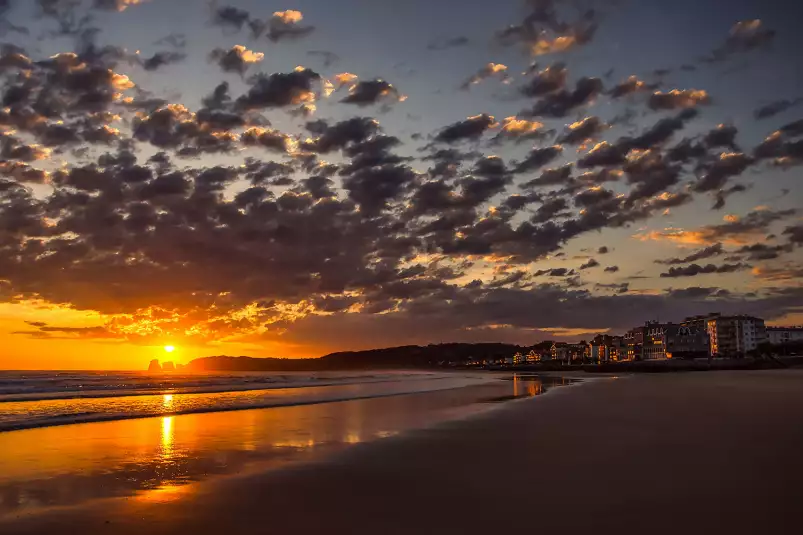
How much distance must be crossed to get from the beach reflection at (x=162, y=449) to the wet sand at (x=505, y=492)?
107cm

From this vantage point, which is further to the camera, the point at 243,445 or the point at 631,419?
the point at 631,419

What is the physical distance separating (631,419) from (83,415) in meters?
25.3

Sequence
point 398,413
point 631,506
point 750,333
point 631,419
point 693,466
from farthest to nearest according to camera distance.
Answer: point 750,333 → point 398,413 → point 631,419 → point 693,466 → point 631,506

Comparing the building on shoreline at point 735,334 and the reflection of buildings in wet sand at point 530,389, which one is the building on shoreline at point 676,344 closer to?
the building on shoreline at point 735,334

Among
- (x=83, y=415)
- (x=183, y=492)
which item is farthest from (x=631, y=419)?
(x=83, y=415)

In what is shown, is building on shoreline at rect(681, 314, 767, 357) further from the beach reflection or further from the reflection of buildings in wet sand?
the beach reflection

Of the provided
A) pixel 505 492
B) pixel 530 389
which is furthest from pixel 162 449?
pixel 530 389

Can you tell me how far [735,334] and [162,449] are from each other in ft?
689

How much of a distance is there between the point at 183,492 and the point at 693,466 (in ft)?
33.3

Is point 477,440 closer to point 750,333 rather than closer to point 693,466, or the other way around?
point 693,466

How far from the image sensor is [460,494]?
10.4 metres

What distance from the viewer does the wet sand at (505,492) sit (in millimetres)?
8477

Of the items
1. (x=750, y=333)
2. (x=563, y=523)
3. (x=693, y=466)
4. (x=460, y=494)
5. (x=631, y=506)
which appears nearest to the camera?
(x=563, y=523)

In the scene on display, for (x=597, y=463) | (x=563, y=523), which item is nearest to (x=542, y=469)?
(x=597, y=463)
